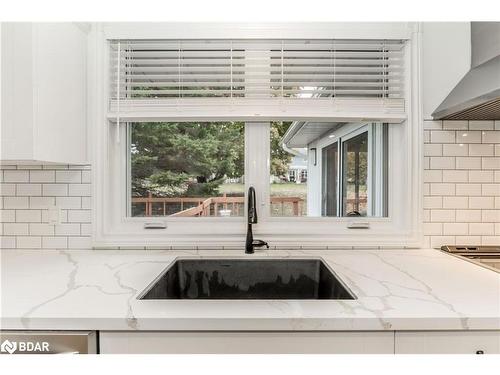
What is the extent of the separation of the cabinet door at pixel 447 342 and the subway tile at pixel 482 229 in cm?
94

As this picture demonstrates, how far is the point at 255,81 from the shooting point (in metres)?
1.83

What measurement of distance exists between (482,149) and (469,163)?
93mm

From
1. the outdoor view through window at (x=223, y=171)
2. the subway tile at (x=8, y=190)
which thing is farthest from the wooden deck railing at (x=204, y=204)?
the subway tile at (x=8, y=190)

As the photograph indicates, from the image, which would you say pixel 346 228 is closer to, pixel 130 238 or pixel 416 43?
pixel 416 43

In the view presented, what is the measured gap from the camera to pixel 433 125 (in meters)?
1.80

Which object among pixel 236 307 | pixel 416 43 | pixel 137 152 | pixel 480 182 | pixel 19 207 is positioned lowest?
pixel 236 307

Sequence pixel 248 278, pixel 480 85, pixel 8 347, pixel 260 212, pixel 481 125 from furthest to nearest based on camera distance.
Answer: pixel 260 212 < pixel 481 125 < pixel 248 278 < pixel 480 85 < pixel 8 347

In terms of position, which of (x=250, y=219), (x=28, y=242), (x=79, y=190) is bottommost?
(x=28, y=242)

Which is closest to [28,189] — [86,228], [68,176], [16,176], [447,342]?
[16,176]

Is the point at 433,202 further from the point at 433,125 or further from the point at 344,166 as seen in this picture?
the point at 344,166

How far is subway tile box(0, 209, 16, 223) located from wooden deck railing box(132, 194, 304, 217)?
586 mm

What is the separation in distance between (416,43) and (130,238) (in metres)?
1.76

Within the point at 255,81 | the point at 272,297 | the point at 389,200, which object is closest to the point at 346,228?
the point at 389,200

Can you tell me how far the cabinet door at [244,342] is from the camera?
3.21 ft
